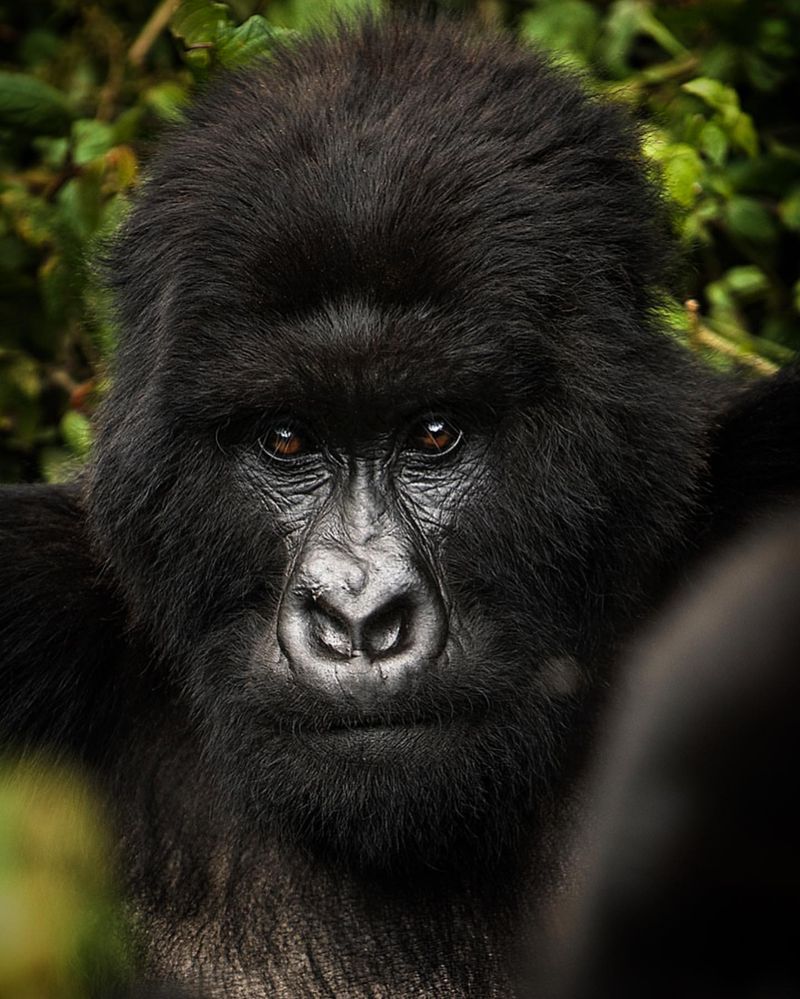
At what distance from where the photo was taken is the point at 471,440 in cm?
367

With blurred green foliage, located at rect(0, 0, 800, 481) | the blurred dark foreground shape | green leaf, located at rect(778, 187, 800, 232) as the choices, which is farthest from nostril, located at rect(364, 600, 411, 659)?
green leaf, located at rect(778, 187, 800, 232)

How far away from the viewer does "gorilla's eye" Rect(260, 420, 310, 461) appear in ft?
12.2

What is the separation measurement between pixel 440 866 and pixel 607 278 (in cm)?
154

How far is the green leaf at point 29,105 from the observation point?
5648 millimetres

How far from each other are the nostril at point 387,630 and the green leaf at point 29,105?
3.21 meters

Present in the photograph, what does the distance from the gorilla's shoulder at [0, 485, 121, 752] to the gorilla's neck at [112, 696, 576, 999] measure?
211 millimetres

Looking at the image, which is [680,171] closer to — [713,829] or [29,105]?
[29,105]

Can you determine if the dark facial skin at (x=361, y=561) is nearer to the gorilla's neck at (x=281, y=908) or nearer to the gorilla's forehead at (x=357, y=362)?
the gorilla's forehead at (x=357, y=362)

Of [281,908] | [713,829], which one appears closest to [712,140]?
[281,908]

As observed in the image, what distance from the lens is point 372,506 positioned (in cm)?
359

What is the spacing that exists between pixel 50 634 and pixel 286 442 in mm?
896

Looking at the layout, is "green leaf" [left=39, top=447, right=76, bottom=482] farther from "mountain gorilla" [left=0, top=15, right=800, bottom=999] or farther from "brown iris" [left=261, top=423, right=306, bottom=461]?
"brown iris" [left=261, top=423, right=306, bottom=461]

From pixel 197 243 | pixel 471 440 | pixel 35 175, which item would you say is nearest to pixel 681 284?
pixel 471 440

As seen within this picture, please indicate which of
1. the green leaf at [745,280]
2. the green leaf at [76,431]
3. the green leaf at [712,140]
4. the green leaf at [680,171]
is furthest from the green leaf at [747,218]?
the green leaf at [76,431]
